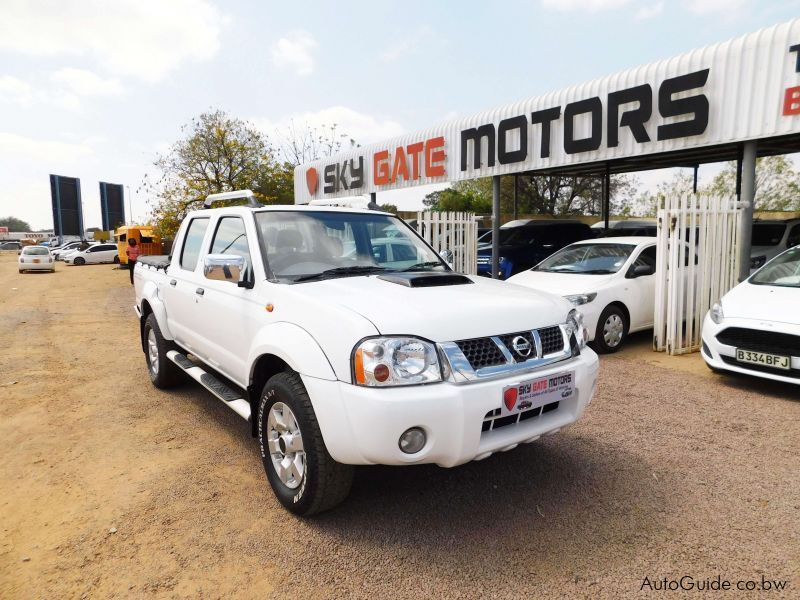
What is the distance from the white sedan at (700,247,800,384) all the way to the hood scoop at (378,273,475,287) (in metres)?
3.46

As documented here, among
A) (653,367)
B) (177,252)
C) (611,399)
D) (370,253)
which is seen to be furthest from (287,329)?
(653,367)

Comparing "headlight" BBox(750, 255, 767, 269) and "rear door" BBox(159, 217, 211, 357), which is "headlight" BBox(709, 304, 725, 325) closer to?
"rear door" BBox(159, 217, 211, 357)

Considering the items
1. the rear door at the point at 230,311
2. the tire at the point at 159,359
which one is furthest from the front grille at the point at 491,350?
the tire at the point at 159,359

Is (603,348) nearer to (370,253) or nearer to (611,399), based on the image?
(611,399)

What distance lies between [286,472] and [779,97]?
8310 millimetres

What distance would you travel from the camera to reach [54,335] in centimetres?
942

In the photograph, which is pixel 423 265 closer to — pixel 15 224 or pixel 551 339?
pixel 551 339

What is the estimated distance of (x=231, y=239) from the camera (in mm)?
4086

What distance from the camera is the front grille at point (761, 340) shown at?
5.02m

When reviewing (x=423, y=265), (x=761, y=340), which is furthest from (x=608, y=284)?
(x=423, y=265)

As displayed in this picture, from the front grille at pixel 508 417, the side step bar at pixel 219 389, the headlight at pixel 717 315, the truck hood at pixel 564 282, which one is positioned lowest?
the side step bar at pixel 219 389

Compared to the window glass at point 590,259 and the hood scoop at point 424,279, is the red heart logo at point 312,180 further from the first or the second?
the hood scoop at point 424,279

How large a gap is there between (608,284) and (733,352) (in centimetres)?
197

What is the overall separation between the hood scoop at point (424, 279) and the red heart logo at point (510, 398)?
0.86 meters
